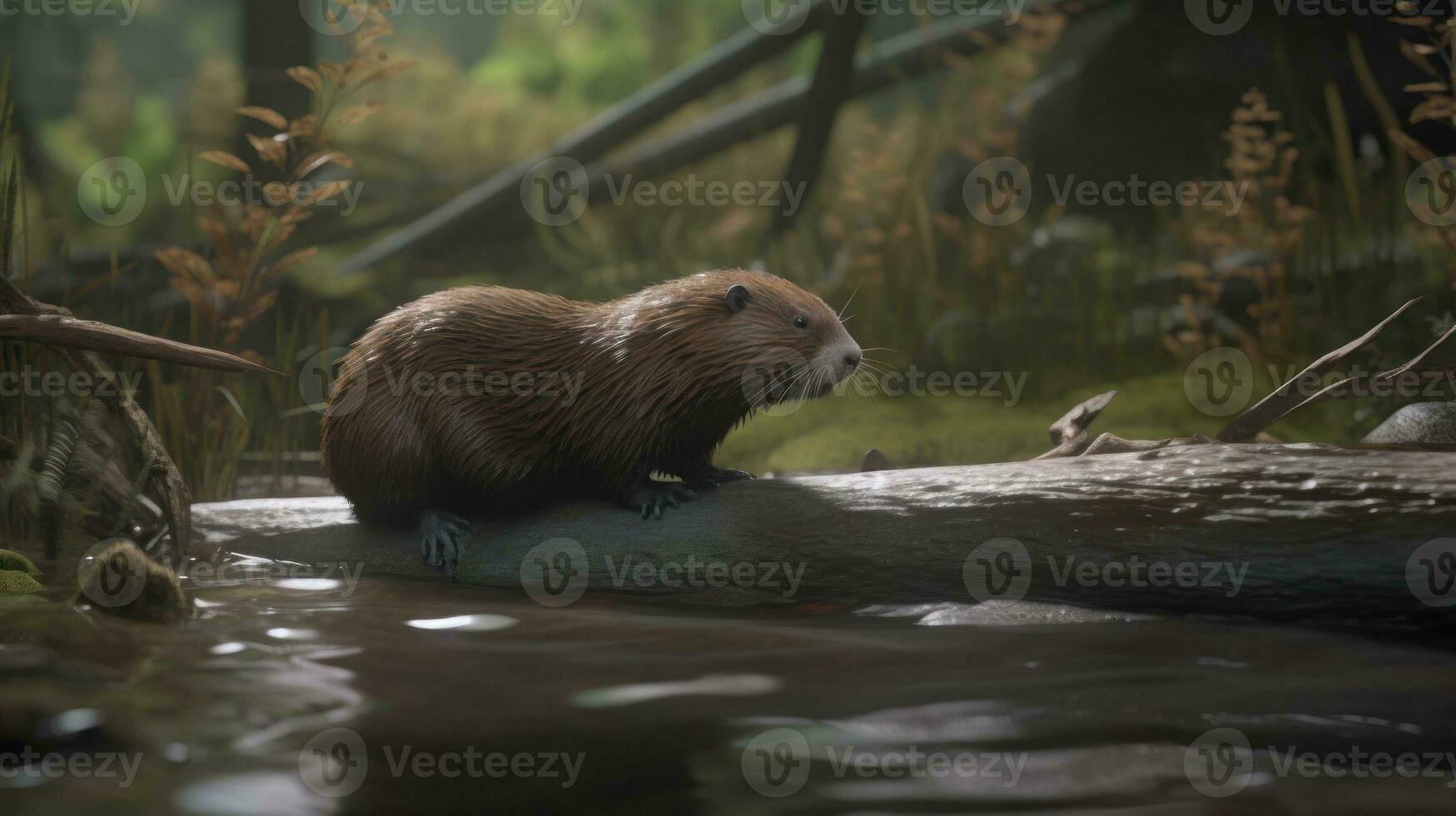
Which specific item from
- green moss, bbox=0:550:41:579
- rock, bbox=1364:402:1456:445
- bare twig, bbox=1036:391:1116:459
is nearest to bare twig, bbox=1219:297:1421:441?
rock, bbox=1364:402:1456:445

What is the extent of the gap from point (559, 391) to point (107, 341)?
1.47 m

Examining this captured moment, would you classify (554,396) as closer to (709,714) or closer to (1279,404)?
(709,714)

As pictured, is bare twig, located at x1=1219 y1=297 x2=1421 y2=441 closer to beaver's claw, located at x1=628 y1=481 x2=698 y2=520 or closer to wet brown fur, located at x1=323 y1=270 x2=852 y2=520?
wet brown fur, located at x1=323 y1=270 x2=852 y2=520

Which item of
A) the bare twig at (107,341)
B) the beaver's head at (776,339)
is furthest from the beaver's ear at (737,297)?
the bare twig at (107,341)

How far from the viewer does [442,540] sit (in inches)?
156

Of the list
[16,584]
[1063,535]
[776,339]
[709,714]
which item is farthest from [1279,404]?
[16,584]

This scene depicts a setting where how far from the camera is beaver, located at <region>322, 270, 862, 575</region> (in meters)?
3.86

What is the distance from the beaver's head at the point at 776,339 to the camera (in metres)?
3.84

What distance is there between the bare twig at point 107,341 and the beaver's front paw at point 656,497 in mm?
1263

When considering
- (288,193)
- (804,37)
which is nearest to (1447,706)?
(288,193)

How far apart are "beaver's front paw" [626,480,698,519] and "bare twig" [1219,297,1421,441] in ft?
6.77

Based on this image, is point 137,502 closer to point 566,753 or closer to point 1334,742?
point 566,753

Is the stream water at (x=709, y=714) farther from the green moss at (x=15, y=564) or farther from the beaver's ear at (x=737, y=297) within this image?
the beaver's ear at (x=737, y=297)

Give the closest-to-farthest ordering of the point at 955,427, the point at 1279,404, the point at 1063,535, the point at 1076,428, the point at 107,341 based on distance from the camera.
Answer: the point at 1063,535 < the point at 107,341 < the point at 1279,404 < the point at 1076,428 < the point at 955,427
